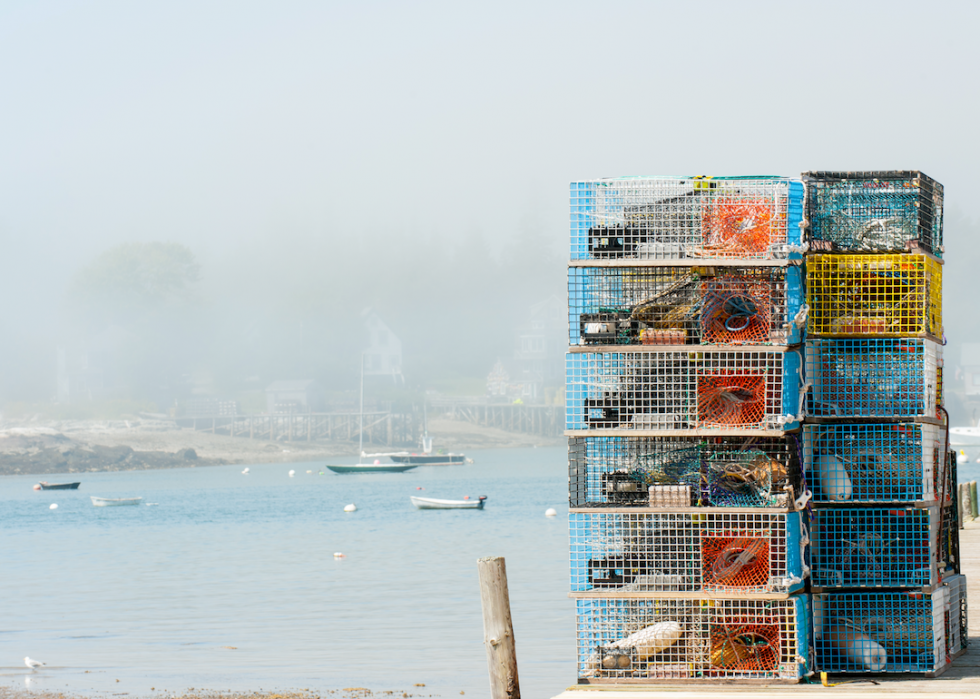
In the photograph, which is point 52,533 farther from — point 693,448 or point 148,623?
point 693,448

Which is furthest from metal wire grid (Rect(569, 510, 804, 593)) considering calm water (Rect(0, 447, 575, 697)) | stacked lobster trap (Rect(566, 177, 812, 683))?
calm water (Rect(0, 447, 575, 697))

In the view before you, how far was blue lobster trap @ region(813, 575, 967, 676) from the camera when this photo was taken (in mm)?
8609

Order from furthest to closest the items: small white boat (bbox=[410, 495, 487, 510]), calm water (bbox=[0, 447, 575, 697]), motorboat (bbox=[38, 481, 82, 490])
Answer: motorboat (bbox=[38, 481, 82, 490]) → small white boat (bbox=[410, 495, 487, 510]) → calm water (bbox=[0, 447, 575, 697])

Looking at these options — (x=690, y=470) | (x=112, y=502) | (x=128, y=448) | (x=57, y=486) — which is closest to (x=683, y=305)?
(x=690, y=470)

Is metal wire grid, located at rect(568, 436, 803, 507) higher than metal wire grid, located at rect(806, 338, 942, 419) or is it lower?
lower

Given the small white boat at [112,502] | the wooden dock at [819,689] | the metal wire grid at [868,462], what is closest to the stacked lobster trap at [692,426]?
the wooden dock at [819,689]

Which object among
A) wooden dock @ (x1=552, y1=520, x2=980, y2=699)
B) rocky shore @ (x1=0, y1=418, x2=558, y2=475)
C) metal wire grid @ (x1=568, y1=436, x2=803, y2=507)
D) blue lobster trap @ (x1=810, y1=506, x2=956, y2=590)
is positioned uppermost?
metal wire grid @ (x1=568, y1=436, x2=803, y2=507)

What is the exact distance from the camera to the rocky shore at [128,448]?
164250mm

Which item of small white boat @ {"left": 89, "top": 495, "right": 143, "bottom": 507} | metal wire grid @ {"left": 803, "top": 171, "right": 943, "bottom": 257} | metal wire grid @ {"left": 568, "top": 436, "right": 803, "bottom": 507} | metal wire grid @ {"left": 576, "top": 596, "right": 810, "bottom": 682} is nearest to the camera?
metal wire grid @ {"left": 576, "top": 596, "right": 810, "bottom": 682}

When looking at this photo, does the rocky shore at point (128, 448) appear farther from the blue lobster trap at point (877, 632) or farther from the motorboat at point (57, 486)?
the blue lobster trap at point (877, 632)

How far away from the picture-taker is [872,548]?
868 centimetres

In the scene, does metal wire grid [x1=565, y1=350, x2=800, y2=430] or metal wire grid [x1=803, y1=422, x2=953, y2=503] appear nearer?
metal wire grid [x1=565, y1=350, x2=800, y2=430]

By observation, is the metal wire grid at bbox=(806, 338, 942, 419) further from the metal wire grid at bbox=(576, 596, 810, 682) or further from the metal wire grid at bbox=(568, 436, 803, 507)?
the metal wire grid at bbox=(576, 596, 810, 682)

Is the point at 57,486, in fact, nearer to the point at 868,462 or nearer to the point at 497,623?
the point at 497,623
